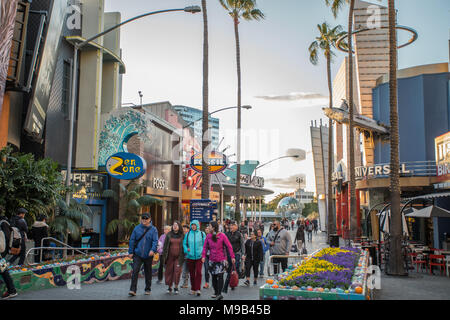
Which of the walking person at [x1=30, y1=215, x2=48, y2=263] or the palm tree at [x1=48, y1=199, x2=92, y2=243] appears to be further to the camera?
the palm tree at [x1=48, y1=199, x2=92, y2=243]

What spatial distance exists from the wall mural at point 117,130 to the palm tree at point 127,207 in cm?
162

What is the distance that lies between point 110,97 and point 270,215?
132 metres

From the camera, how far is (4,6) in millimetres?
10969

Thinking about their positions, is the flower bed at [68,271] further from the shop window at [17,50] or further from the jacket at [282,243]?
the shop window at [17,50]

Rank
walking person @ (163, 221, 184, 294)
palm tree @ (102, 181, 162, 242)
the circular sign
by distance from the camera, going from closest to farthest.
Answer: walking person @ (163, 221, 184, 294) → palm tree @ (102, 181, 162, 242) → the circular sign

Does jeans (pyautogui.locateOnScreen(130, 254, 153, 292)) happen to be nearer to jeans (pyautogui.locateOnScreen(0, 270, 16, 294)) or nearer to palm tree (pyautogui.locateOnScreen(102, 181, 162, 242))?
jeans (pyautogui.locateOnScreen(0, 270, 16, 294))

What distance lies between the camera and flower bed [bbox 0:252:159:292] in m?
9.91

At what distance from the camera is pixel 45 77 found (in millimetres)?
16172

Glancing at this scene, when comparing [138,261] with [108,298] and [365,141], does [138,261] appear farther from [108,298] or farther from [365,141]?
[365,141]

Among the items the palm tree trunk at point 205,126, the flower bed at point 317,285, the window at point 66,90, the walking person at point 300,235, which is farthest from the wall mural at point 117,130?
the flower bed at point 317,285

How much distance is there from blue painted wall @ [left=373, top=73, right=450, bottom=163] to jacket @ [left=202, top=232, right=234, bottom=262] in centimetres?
2511

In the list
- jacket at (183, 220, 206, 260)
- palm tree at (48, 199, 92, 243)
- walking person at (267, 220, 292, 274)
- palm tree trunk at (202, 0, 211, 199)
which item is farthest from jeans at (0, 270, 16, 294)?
palm tree trunk at (202, 0, 211, 199)

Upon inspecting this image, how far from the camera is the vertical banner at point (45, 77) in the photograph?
15.1 metres
